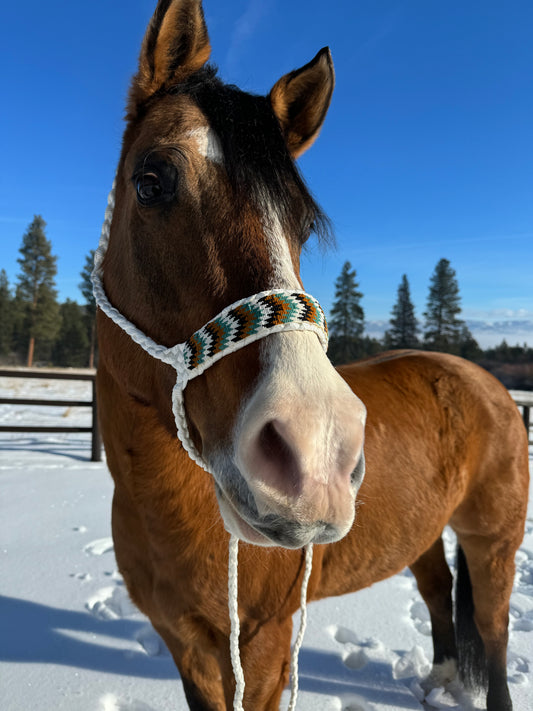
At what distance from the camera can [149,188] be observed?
121 cm

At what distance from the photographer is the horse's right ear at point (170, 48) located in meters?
1.34

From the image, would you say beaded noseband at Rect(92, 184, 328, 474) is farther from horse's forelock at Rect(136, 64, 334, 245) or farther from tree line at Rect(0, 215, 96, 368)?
tree line at Rect(0, 215, 96, 368)

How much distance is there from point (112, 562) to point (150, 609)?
242 cm

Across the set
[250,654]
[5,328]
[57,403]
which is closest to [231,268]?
[250,654]

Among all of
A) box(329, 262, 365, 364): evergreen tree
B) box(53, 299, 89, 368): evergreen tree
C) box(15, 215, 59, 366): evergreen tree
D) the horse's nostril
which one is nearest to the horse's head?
the horse's nostril

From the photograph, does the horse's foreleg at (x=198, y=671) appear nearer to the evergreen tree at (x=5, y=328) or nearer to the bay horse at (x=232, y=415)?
the bay horse at (x=232, y=415)

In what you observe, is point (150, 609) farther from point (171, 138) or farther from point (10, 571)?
point (10, 571)

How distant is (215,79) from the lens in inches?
56.4

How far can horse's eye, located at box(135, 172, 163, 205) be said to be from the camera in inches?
47.6

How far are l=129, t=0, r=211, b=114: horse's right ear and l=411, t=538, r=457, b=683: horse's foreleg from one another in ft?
10.1

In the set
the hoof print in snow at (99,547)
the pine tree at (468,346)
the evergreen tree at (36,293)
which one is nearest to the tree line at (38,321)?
the evergreen tree at (36,293)

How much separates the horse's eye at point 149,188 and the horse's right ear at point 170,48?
0.44 m

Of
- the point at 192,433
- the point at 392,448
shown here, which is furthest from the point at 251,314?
the point at 392,448

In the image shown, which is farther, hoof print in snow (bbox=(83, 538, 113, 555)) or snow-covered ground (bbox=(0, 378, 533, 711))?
hoof print in snow (bbox=(83, 538, 113, 555))
